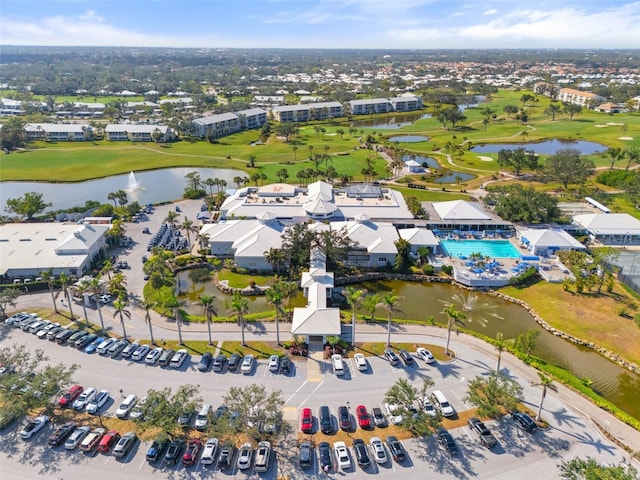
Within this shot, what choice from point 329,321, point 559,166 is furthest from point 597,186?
point 329,321

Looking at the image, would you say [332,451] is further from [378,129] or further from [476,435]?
[378,129]

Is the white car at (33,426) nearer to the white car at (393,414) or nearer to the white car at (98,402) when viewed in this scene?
the white car at (98,402)

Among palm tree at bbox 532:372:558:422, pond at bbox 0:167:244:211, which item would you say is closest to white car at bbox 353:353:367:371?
palm tree at bbox 532:372:558:422

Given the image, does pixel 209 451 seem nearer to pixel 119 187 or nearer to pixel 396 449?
pixel 396 449

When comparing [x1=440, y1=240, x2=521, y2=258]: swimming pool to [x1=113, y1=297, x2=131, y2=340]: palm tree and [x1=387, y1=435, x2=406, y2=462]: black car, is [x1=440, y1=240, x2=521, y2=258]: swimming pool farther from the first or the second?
[x1=113, y1=297, x2=131, y2=340]: palm tree

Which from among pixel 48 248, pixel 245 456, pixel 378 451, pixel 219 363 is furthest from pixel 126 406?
pixel 48 248

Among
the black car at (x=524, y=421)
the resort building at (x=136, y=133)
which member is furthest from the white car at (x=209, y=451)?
the resort building at (x=136, y=133)
